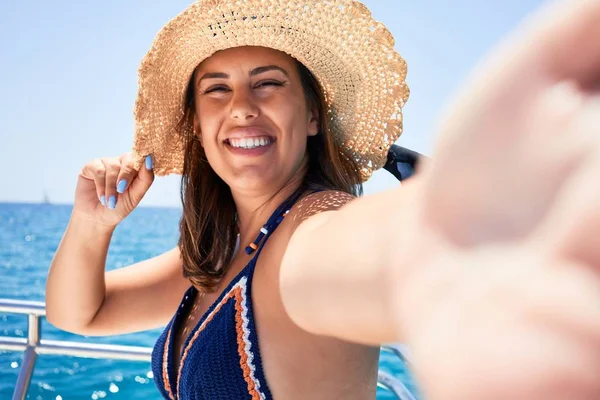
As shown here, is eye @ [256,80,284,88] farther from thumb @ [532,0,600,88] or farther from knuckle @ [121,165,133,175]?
thumb @ [532,0,600,88]

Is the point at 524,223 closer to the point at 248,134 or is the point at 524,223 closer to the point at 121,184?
the point at 248,134

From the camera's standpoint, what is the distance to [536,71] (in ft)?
0.77

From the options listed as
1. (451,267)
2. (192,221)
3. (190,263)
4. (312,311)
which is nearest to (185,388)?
(190,263)

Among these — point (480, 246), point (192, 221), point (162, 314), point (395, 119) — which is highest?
point (480, 246)

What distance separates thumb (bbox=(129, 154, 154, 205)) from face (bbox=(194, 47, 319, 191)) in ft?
0.91

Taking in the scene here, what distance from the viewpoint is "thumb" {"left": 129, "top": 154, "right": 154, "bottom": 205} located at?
1.68 meters

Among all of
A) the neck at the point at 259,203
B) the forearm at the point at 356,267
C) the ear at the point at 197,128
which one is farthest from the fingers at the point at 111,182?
the forearm at the point at 356,267

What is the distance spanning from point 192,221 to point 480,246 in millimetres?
1490

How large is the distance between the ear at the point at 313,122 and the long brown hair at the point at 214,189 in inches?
0.4

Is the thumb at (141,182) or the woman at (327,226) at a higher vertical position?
the woman at (327,226)

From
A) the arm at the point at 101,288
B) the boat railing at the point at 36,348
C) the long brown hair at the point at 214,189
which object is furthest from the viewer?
the boat railing at the point at 36,348

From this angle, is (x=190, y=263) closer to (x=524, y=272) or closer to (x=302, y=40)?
(x=302, y=40)

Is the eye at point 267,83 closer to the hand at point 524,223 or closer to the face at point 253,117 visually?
the face at point 253,117

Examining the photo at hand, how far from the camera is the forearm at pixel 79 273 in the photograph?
67.6 inches
